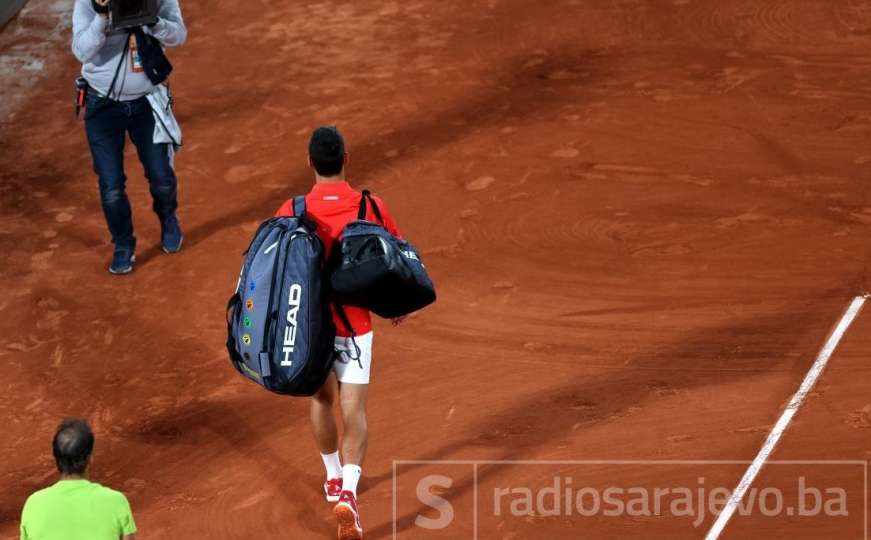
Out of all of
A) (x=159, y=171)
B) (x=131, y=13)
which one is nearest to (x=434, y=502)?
(x=159, y=171)

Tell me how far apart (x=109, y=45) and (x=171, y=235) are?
159 centimetres

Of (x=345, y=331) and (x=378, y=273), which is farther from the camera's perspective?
(x=345, y=331)

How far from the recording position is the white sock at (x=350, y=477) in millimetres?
7102

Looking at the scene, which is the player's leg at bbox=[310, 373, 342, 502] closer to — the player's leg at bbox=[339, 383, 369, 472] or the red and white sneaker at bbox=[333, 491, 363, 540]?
the player's leg at bbox=[339, 383, 369, 472]

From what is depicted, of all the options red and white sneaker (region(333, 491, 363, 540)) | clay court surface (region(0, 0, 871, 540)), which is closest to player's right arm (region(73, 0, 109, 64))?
clay court surface (region(0, 0, 871, 540))

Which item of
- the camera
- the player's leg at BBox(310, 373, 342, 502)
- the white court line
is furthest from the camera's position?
the camera

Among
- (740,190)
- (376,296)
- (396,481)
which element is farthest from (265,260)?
(740,190)

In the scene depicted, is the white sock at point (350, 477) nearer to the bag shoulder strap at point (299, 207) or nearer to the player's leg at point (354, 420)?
the player's leg at point (354, 420)

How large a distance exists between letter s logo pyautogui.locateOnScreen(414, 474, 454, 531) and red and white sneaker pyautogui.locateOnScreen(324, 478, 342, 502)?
1.46ft

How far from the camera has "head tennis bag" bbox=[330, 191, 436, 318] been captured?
661 centimetres

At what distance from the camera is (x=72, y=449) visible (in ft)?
18.1

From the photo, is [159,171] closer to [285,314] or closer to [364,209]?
[364,209]

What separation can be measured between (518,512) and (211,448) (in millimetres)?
1982

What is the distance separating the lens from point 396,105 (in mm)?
12680
